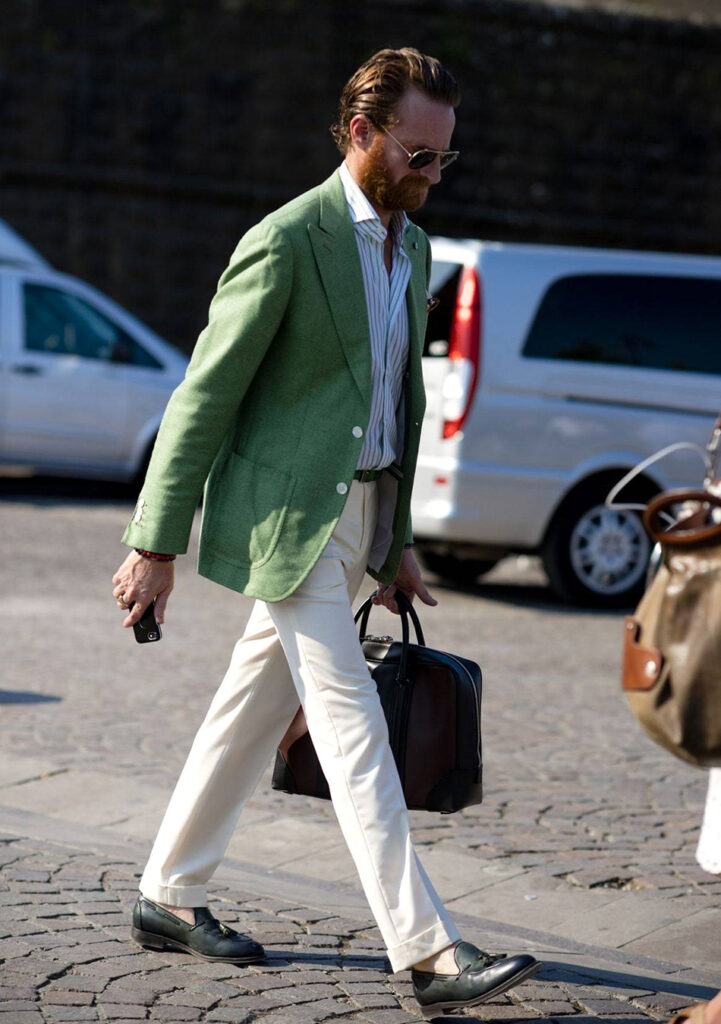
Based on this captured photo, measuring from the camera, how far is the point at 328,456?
3.52 m

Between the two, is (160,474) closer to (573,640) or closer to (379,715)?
(379,715)

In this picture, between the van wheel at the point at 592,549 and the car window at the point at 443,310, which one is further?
the van wheel at the point at 592,549

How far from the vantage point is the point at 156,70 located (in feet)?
67.7

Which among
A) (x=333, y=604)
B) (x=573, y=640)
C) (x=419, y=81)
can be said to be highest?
(x=419, y=81)

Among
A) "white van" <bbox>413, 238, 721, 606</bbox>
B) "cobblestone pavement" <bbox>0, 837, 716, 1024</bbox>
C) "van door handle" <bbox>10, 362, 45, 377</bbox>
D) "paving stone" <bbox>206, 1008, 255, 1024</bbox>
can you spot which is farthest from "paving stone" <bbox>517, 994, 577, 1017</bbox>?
"van door handle" <bbox>10, 362, 45, 377</bbox>

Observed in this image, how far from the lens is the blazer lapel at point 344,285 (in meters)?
3.52

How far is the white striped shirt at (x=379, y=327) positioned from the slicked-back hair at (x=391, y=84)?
0.51 ft

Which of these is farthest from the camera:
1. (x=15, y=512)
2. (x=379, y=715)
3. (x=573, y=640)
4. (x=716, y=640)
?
(x=15, y=512)

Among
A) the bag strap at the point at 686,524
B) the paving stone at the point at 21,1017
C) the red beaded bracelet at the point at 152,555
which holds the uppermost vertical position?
the bag strap at the point at 686,524

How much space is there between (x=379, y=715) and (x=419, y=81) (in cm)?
135

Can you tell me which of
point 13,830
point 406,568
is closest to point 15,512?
point 13,830

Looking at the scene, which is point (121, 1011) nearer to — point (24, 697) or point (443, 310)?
point (24, 697)

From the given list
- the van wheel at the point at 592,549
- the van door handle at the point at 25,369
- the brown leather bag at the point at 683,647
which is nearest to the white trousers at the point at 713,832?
the brown leather bag at the point at 683,647

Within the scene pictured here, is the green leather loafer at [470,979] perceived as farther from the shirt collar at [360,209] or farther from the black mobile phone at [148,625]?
the shirt collar at [360,209]
